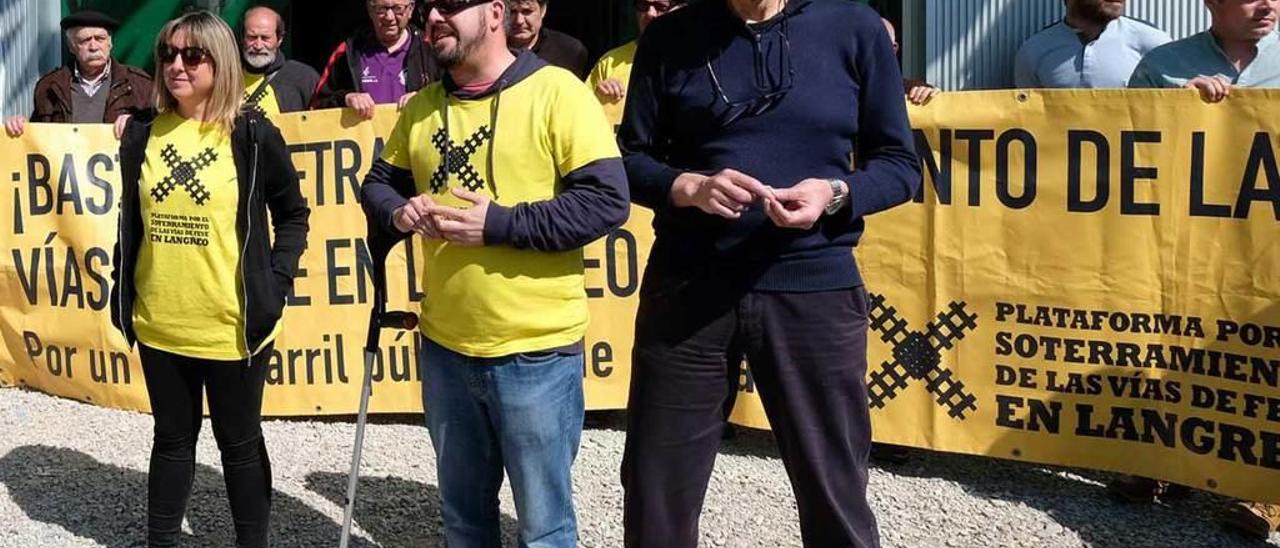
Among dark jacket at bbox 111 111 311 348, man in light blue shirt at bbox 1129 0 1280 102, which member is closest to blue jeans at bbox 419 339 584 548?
dark jacket at bbox 111 111 311 348

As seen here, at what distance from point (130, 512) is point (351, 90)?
98.1 inches

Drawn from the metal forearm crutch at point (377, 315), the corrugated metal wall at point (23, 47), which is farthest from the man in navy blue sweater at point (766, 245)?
the corrugated metal wall at point (23, 47)

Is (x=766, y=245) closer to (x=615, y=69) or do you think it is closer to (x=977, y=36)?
(x=615, y=69)

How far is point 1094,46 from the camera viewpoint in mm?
6254

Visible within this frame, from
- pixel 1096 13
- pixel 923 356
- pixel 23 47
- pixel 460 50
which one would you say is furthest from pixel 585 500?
pixel 23 47

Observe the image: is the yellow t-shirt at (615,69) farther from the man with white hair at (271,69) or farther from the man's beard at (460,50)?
Answer: the man's beard at (460,50)

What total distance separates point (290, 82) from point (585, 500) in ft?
9.54

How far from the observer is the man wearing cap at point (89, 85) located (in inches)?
295

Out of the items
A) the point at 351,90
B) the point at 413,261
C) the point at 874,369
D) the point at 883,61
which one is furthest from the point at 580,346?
the point at 351,90

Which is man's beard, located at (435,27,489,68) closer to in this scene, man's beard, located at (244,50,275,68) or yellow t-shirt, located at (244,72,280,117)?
yellow t-shirt, located at (244,72,280,117)

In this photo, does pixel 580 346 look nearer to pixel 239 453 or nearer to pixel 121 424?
pixel 239 453

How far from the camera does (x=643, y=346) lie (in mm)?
3473

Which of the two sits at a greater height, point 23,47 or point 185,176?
point 23,47

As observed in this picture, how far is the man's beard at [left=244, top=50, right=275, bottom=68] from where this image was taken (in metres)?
7.16
